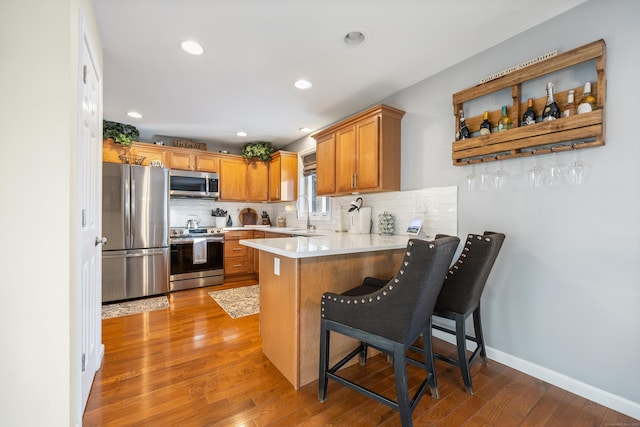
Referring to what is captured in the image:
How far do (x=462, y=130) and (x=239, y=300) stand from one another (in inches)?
125

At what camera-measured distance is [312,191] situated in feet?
15.5

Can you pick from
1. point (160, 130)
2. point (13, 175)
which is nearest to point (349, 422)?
point (13, 175)

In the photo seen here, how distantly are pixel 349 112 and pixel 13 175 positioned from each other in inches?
128

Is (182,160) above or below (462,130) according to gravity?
above

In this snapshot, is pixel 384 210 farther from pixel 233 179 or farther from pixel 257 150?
pixel 233 179

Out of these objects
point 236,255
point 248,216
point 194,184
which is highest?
point 194,184

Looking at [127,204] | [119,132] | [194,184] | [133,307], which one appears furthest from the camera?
[194,184]

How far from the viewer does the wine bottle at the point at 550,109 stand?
71.3 inches

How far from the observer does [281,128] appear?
4.39m

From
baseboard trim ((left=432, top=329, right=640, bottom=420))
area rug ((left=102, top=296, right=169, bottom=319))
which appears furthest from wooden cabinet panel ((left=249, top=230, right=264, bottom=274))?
baseboard trim ((left=432, top=329, right=640, bottom=420))

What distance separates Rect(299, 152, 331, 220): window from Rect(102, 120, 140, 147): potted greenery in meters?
2.61

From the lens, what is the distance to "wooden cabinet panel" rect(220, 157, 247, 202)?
506cm

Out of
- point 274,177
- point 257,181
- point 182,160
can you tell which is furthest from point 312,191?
point 182,160

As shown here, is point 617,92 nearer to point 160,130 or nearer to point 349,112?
point 349,112
